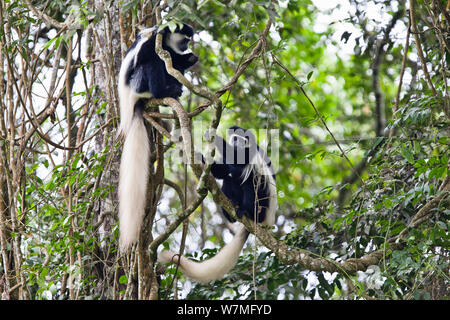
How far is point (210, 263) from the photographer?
2.67 m

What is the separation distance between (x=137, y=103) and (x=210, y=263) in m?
0.93

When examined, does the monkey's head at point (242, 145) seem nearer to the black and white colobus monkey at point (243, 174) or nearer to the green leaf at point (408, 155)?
the black and white colobus monkey at point (243, 174)

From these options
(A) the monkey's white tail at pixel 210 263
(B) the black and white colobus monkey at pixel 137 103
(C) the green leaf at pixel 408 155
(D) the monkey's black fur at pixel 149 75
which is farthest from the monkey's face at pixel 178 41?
(C) the green leaf at pixel 408 155

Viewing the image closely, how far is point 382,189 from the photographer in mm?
2332

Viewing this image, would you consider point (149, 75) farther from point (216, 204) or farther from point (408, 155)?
point (408, 155)

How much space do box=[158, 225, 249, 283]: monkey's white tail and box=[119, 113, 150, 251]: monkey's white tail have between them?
12.7 inches

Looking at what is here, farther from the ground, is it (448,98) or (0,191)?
(448,98)

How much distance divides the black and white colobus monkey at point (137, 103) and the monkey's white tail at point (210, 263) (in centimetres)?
34

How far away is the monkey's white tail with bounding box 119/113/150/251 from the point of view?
2182 millimetres

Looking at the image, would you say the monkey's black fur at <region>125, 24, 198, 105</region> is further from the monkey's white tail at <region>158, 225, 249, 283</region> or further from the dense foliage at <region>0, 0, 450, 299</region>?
the monkey's white tail at <region>158, 225, 249, 283</region>

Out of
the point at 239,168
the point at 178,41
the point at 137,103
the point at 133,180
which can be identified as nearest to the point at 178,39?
the point at 178,41
